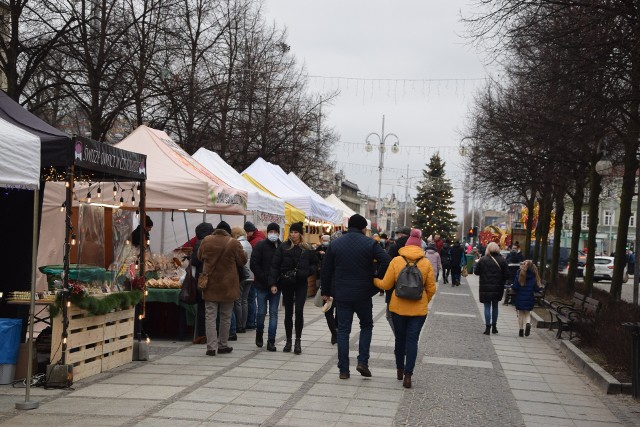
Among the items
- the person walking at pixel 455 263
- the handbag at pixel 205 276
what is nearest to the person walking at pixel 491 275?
the handbag at pixel 205 276

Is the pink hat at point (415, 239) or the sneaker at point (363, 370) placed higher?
the pink hat at point (415, 239)

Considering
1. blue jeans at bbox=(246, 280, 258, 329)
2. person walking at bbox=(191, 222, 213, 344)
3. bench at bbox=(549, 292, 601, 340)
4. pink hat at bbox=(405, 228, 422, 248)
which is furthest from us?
blue jeans at bbox=(246, 280, 258, 329)

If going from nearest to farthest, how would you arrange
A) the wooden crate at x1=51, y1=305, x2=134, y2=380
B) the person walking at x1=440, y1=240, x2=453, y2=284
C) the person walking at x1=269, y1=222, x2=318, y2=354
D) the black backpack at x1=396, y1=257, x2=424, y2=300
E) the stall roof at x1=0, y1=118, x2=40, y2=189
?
the stall roof at x1=0, y1=118, x2=40, y2=189 → the wooden crate at x1=51, y1=305, x2=134, y2=380 → the black backpack at x1=396, y1=257, x2=424, y2=300 → the person walking at x1=269, y1=222, x2=318, y2=354 → the person walking at x1=440, y1=240, x2=453, y2=284

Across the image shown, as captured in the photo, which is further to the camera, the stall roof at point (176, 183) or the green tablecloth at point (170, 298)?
the stall roof at point (176, 183)

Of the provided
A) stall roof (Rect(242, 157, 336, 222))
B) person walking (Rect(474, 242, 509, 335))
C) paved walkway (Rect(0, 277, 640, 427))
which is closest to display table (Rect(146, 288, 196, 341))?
paved walkway (Rect(0, 277, 640, 427))

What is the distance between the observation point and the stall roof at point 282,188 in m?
25.7

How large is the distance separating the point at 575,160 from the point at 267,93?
1614cm

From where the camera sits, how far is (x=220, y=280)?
1247cm

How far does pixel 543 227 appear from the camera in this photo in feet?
121

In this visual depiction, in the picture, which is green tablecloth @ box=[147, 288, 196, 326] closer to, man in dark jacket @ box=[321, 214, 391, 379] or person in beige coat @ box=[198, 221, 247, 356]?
person in beige coat @ box=[198, 221, 247, 356]

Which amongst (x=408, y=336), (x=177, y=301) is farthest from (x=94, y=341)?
(x=408, y=336)

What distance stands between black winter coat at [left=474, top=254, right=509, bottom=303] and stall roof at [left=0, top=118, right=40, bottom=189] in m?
10.4

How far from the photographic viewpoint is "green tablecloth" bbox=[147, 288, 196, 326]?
13914 mm

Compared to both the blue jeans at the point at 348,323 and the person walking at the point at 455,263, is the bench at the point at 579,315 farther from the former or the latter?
the person walking at the point at 455,263
